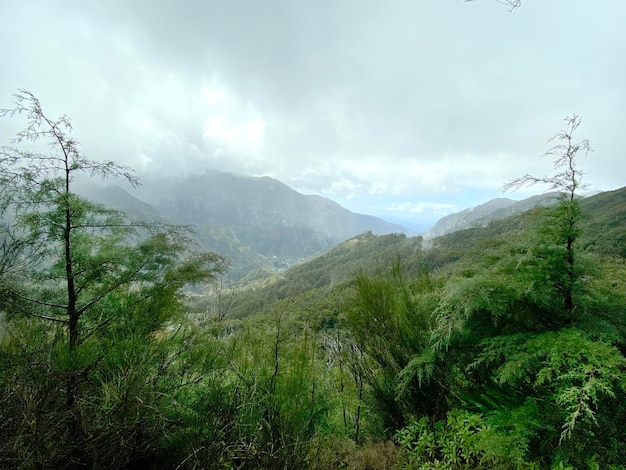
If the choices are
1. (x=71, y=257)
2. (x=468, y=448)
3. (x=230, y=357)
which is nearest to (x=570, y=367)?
(x=468, y=448)

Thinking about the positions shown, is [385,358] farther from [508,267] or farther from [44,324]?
[44,324]

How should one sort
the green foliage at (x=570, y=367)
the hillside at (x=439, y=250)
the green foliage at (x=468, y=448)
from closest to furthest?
the green foliage at (x=570, y=367), the green foliage at (x=468, y=448), the hillside at (x=439, y=250)

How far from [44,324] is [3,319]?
34 centimetres

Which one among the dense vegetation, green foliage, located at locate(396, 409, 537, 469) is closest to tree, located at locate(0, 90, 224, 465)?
the dense vegetation

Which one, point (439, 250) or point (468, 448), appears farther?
point (439, 250)

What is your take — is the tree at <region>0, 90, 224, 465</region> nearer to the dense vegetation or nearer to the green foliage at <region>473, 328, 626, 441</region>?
the dense vegetation

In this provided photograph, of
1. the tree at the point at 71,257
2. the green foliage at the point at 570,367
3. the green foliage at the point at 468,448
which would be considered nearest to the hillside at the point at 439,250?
the green foliage at the point at 570,367

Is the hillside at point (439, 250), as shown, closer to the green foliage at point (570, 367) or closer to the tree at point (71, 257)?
the green foliage at point (570, 367)

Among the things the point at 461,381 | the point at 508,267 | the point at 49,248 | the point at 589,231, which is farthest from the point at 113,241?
the point at 589,231

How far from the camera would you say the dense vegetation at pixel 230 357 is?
2.18 meters

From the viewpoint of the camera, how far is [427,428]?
3.34 m

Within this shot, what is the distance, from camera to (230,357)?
3320 millimetres

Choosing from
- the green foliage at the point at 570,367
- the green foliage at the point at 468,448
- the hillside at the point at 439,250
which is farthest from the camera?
the hillside at the point at 439,250

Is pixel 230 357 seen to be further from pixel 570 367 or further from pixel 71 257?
pixel 570 367
